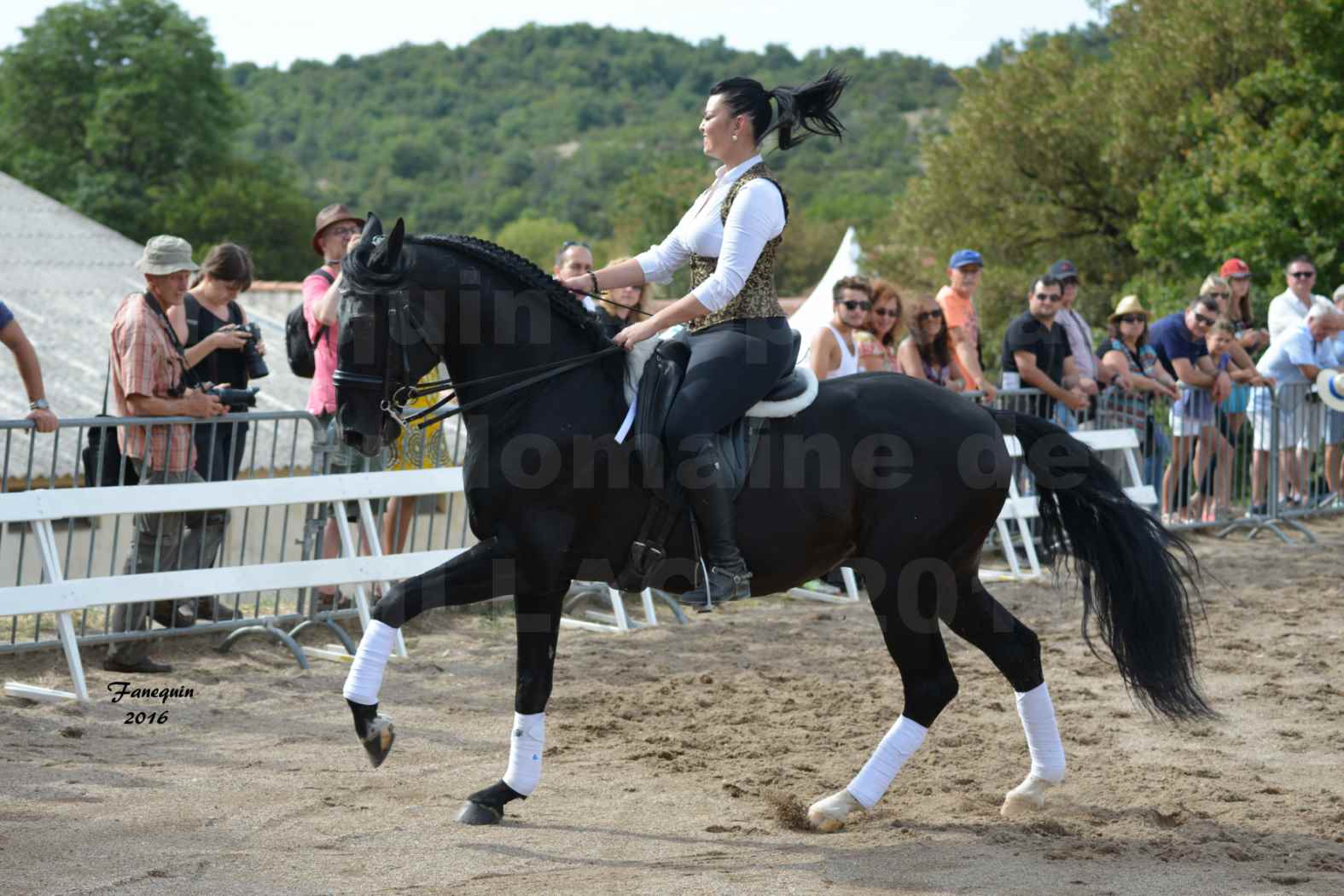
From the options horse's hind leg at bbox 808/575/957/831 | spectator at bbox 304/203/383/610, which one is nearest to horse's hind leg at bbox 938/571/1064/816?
horse's hind leg at bbox 808/575/957/831

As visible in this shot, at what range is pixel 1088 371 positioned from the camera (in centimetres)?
1264

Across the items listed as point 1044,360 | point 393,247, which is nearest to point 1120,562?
point 393,247

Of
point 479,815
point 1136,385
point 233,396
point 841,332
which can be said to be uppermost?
point 841,332

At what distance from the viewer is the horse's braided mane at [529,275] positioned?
5766 millimetres

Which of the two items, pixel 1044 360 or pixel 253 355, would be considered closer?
pixel 253 355

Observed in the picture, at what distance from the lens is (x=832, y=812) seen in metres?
5.84

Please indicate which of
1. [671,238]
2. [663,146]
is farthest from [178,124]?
[671,238]

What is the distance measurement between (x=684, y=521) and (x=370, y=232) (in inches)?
64.4

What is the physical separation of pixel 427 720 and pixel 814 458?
2.74 meters

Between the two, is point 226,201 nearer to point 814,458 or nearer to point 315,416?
point 315,416

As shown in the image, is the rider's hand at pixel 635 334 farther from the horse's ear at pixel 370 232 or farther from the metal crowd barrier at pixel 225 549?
the metal crowd barrier at pixel 225 549

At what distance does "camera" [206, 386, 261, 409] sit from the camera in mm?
9109

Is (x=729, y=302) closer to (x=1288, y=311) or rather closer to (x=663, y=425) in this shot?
(x=663, y=425)

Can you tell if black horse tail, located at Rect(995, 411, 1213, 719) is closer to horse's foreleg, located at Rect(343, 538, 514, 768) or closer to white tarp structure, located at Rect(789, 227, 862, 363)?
horse's foreleg, located at Rect(343, 538, 514, 768)
